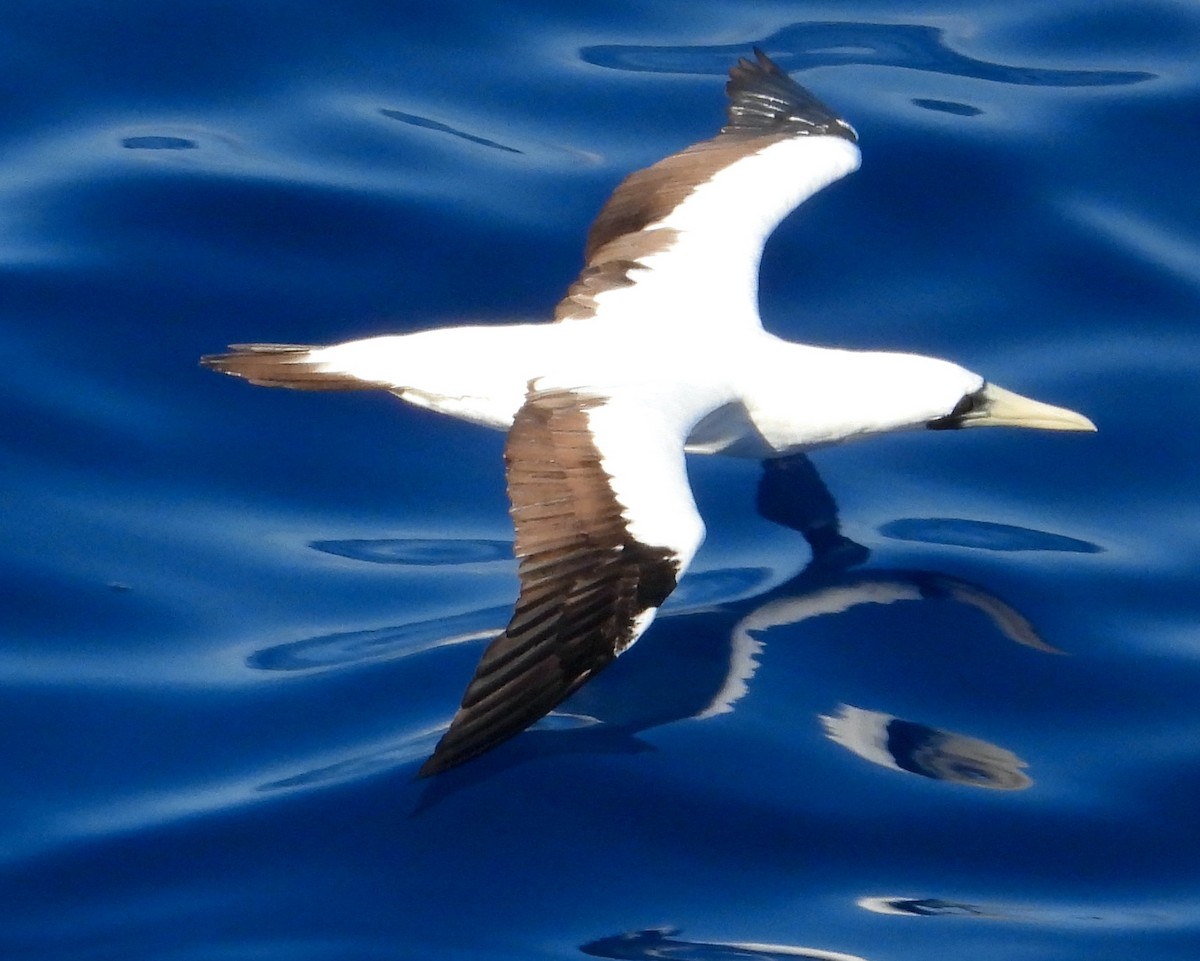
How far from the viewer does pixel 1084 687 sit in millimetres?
6258

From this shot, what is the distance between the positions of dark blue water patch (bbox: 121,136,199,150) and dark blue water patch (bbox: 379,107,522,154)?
104 centimetres

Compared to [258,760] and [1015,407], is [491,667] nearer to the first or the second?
[258,760]

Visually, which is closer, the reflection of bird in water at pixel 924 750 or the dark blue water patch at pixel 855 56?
the reflection of bird in water at pixel 924 750

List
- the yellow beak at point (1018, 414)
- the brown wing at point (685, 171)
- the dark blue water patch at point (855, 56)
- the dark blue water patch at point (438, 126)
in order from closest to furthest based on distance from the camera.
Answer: the yellow beak at point (1018, 414), the brown wing at point (685, 171), the dark blue water patch at point (438, 126), the dark blue water patch at point (855, 56)

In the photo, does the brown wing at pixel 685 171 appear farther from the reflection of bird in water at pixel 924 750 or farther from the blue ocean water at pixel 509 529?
the reflection of bird in water at pixel 924 750

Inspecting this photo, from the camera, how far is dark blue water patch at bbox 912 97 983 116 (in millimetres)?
9258

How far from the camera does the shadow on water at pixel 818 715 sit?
573cm

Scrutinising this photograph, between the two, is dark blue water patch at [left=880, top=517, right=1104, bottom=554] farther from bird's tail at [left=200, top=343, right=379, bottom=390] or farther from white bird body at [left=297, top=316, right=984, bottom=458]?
bird's tail at [left=200, top=343, right=379, bottom=390]

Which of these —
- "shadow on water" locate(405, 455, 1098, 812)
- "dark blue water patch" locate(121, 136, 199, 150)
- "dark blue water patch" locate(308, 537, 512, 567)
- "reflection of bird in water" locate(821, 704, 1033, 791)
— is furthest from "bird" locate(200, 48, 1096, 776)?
"dark blue water patch" locate(121, 136, 199, 150)

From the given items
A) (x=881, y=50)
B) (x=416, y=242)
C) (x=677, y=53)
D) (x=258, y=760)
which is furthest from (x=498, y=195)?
(x=258, y=760)

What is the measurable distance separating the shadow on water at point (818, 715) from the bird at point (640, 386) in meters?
0.36

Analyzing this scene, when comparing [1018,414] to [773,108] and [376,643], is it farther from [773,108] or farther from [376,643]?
[376,643]

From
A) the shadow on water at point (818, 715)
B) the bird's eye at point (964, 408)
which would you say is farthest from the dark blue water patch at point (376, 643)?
the bird's eye at point (964, 408)

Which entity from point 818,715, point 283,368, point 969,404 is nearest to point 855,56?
point 969,404
